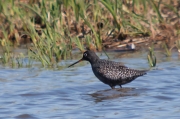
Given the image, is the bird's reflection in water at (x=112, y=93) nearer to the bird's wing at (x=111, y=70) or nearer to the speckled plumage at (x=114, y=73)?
Result: the speckled plumage at (x=114, y=73)

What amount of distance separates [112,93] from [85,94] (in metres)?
0.41

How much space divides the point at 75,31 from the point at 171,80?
315 cm

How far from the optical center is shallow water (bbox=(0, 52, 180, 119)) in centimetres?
702

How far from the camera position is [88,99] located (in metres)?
7.89

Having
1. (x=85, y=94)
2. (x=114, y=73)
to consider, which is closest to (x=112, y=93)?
(x=114, y=73)

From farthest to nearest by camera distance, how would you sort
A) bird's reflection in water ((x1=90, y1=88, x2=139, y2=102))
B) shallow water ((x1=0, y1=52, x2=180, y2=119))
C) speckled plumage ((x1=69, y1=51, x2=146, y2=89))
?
speckled plumage ((x1=69, y1=51, x2=146, y2=89)) → bird's reflection in water ((x1=90, y1=88, x2=139, y2=102)) → shallow water ((x1=0, y1=52, x2=180, y2=119))

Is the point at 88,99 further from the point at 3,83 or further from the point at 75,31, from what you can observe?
the point at 75,31

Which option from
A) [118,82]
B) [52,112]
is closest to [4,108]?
[52,112]

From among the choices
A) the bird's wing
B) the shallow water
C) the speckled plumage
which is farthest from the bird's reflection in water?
the bird's wing

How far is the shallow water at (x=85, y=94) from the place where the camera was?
7023mm

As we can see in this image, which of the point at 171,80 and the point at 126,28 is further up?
the point at 126,28

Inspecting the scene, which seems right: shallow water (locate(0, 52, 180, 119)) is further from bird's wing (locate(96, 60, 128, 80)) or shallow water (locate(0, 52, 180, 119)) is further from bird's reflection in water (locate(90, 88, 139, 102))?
bird's wing (locate(96, 60, 128, 80))

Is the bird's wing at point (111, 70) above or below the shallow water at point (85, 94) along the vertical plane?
above

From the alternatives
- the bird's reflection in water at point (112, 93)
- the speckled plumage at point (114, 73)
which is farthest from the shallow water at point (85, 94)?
the speckled plumage at point (114, 73)
